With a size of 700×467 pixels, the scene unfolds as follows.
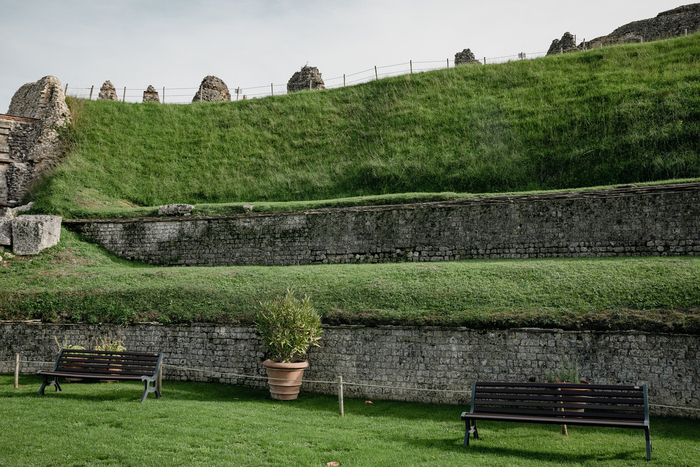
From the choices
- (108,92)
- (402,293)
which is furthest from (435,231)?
(108,92)

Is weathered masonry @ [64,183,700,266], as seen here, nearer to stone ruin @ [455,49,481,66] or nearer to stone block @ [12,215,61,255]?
stone block @ [12,215,61,255]

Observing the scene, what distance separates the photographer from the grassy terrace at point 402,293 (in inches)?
364

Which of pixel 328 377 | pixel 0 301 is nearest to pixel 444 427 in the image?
pixel 328 377

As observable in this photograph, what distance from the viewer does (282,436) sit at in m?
6.91

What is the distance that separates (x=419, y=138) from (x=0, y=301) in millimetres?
17066

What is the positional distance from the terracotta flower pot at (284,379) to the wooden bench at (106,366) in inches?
83.3

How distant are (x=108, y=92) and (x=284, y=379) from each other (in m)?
28.2

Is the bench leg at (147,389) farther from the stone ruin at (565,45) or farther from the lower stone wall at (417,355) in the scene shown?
the stone ruin at (565,45)

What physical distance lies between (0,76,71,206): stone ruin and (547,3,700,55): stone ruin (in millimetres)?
28187

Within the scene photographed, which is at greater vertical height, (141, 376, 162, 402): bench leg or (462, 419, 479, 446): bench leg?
(141, 376, 162, 402): bench leg

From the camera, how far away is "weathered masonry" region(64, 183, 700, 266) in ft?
42.3

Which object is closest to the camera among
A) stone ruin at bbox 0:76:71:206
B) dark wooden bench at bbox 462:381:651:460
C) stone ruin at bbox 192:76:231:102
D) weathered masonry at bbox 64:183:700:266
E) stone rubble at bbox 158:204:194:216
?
dark wooden bench at bbox 462:381:651:460

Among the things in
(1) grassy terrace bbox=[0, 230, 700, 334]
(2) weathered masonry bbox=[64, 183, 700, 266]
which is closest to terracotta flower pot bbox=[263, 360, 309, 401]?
(1) grassy terrace bbox=[0, 230, 700, 334]

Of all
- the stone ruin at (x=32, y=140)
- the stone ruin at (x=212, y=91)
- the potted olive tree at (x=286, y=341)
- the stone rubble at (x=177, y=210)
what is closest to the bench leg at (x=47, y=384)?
the potted olive tree at (x=286, y=341)
